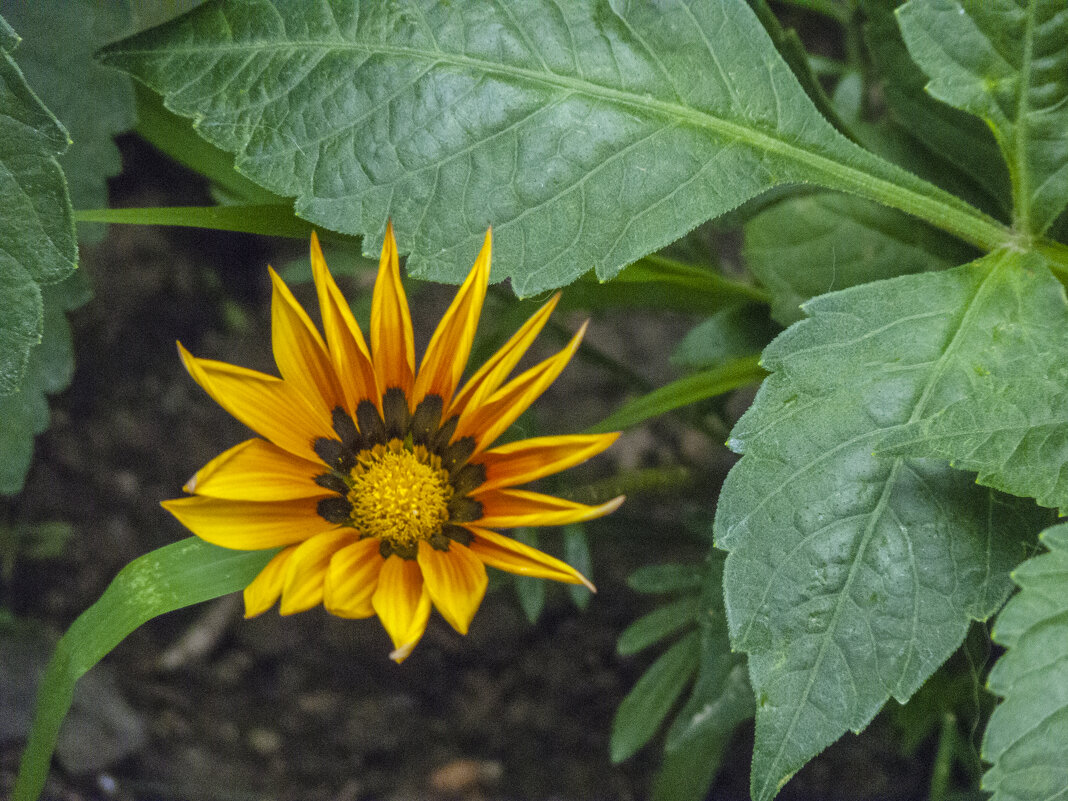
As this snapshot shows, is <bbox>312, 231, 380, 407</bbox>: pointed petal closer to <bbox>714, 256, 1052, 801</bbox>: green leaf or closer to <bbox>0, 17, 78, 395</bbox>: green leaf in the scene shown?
<bbox>0, 17, 78, 395</bbox>: green leaf

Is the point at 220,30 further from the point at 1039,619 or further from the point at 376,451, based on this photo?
the point at 1039,619

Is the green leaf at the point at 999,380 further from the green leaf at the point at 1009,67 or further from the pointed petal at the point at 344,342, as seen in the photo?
the pointed petal at the point at 344,342

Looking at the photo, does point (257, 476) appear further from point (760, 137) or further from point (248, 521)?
point (760, 137)

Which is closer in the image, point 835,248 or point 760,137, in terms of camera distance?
point 760,137

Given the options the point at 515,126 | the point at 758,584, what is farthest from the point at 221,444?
the point at 758,584

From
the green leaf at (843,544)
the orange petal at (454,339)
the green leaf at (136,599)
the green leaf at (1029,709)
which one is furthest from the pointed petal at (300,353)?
the green leaf at (1029,709)

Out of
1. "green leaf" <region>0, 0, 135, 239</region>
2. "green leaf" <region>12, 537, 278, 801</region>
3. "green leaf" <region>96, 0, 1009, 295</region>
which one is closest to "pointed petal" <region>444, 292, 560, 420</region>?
"green leaf" <region>96, 0, 1009, 295</region>

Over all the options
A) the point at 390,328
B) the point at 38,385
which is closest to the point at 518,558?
the point at 390,328
